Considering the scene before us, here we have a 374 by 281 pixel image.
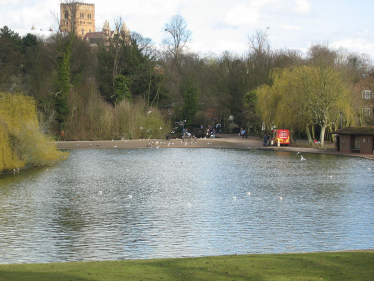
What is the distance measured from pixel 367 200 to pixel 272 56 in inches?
2546

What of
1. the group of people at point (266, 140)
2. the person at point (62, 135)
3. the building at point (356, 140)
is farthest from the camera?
the person at point (62, 135)

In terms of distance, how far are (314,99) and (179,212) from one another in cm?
3744

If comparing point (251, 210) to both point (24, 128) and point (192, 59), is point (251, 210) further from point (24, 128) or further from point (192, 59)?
point (192, 59)

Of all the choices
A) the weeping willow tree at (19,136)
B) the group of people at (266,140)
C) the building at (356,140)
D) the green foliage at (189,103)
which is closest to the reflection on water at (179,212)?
the weeping willow tree at (19,136)

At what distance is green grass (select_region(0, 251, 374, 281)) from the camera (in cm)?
883

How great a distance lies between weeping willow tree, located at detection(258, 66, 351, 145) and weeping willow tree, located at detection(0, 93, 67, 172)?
29.6 metres

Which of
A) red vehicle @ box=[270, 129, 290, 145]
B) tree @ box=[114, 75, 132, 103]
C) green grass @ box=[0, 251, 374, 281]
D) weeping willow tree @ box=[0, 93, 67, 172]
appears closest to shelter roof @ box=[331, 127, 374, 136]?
red vehicle @ box=[270, 129, 290, 145]

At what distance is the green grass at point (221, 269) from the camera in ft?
29.0

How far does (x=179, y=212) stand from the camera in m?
19.5

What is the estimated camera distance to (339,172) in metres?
33.2

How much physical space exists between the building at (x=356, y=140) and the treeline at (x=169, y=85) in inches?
222

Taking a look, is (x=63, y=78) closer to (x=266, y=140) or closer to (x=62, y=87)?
(x=62, y=87)

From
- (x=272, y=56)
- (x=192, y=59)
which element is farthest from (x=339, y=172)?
(x=192, y=59)

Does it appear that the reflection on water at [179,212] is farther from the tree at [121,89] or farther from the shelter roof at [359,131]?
the tree at [121,89]
